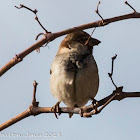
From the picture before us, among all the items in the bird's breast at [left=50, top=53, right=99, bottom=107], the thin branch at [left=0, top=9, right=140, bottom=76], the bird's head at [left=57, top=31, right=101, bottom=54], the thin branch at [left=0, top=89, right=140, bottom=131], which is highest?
the bird's head at [left=57, top=31, right=101, bottom=54]

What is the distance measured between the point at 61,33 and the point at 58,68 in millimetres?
2664

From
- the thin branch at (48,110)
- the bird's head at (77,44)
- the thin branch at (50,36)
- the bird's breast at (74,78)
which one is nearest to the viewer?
the thin branch at (50,36)

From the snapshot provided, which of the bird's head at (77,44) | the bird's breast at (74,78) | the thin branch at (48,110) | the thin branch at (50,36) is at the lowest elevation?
the thin branch at (48,110)

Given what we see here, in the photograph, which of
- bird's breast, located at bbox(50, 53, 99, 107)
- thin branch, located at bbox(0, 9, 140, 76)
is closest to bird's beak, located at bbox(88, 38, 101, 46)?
bird's breast, located at bbox(50, 53, 99, 107)

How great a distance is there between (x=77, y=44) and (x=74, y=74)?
70cm

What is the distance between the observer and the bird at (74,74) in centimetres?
521

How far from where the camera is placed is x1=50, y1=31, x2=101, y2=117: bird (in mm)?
5207

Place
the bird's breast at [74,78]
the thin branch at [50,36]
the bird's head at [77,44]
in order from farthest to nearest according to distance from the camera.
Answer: the bird's head at [77,44] < the bird's breast at [74,78] < the thin branch at [50,36]

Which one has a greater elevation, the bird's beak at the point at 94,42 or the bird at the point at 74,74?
the bird's beak at the point at 94,42

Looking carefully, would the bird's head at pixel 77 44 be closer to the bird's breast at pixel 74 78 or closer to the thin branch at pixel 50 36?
the bird's breast at pixel 74 78

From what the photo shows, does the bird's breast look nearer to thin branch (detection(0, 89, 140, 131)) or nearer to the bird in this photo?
the bird

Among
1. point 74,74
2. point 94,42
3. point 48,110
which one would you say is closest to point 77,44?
point 94,42

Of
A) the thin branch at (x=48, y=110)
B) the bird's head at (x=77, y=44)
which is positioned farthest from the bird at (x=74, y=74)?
the thin branch at (x=48, y=110)

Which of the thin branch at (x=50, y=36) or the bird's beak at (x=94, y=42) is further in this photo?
the bird's beak at (x=94, y=42)
